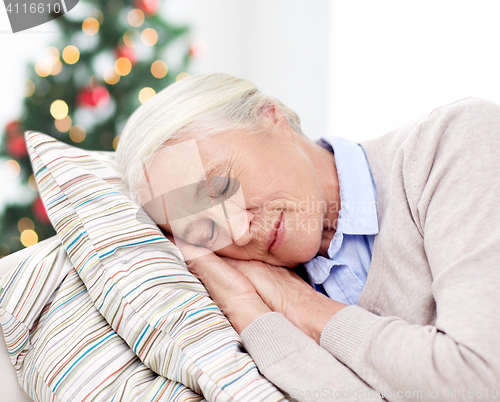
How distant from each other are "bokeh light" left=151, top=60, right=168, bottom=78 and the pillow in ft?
4.14

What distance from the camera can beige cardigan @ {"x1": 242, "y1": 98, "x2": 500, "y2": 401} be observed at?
2.03 ft

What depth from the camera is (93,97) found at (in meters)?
2.05

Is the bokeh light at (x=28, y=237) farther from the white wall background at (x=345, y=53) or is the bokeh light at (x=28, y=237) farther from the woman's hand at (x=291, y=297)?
the woman's hand at (x=291, y=297)

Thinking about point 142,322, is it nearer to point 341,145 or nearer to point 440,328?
point 440,328

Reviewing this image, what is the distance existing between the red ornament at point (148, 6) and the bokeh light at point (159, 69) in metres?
0.27

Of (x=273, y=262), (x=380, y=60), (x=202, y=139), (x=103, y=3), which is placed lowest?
(x=273, y=262)

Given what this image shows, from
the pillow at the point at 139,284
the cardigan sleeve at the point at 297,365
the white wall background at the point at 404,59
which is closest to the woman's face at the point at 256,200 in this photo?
the pillow at the point at 139,284

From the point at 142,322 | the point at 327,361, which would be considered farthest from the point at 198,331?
the point at 327,361

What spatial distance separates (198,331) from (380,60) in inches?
78.0

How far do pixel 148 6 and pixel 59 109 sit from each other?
2.51 ft

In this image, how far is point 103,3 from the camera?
202cm

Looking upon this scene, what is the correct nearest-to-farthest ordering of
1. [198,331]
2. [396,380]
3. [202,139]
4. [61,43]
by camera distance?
[396,380] → [198,331] → [202,139] → [61,43]

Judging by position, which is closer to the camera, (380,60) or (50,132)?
(50,132)

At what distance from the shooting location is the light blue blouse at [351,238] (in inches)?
39.3
